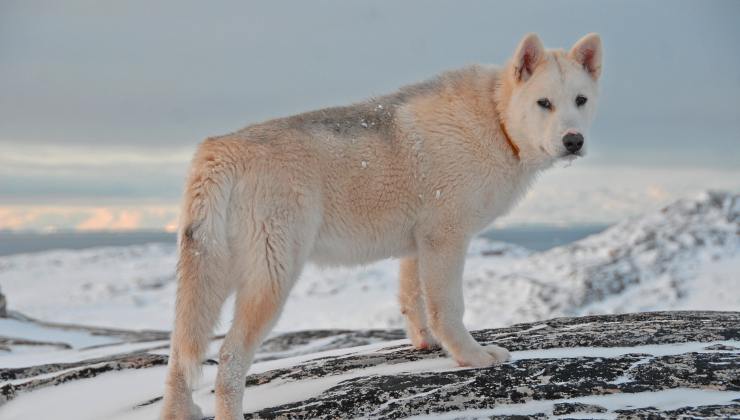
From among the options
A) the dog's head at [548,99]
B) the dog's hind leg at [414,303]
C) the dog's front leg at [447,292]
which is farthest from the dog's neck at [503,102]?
the dog's hind leg at [414,303]

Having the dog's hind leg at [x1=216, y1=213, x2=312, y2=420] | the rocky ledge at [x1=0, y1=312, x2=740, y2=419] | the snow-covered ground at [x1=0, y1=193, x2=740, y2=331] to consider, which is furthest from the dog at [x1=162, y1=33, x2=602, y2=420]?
the snow-covered ground at [x1=0, y1=193, x2=740, y2=331]

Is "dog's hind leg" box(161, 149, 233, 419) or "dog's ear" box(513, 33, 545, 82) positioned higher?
"dog's ear" box(513, 33, 545, 82)

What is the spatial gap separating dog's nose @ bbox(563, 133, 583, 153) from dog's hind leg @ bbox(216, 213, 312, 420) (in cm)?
281

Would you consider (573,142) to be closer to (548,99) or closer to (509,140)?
(548,99)

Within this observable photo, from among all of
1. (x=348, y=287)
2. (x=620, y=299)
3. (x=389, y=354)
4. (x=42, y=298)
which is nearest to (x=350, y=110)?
(x=389, y=354)

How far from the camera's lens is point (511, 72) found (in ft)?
24.1

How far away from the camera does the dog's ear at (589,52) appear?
7562mm

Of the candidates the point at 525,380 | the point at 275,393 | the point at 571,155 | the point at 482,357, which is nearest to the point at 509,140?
the point at 571,155

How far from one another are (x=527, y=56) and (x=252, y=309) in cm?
370

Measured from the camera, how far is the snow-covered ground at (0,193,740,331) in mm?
21703

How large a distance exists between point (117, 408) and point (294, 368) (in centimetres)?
186

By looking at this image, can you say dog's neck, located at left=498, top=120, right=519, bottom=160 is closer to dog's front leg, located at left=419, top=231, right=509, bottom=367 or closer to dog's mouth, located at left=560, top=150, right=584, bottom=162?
dog's mouth, located at left=560, top=150, right=584, bottom=162

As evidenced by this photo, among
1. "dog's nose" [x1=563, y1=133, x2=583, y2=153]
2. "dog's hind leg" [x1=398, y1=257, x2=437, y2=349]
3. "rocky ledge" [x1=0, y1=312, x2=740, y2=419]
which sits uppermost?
"dog's nose" [x1=563, y1=133, x2=583, y2=153]

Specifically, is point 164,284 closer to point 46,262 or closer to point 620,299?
point 46,262
